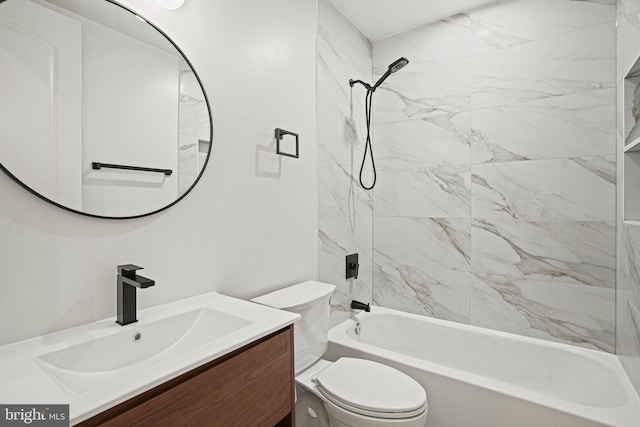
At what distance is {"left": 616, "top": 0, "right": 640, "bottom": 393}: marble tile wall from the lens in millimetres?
1347

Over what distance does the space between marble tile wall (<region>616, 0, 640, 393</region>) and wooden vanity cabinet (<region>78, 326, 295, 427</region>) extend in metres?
1.49

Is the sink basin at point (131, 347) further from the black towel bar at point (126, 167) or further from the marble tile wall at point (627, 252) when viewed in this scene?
the marble tile wall at point (627, 252)

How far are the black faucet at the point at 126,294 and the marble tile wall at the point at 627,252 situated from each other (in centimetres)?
192

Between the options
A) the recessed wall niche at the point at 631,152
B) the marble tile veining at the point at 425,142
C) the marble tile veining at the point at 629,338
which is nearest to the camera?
the marble tile veining at the point at 629,338

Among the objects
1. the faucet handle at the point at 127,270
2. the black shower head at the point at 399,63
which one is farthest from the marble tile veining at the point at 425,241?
the faucet handle at the point at 127,270

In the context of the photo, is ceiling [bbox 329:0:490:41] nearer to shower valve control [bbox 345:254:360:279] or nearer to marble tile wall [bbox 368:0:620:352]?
marble tile wall [bbox 368:0:620:352]

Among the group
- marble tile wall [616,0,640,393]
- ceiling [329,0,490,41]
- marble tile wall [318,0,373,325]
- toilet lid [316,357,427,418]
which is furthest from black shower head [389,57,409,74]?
toilet lid [316,357,427,418]

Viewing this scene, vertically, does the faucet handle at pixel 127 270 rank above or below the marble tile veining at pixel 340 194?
below

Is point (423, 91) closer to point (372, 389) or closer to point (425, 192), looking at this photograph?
point (425, 192)

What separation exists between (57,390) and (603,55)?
8.74 feet

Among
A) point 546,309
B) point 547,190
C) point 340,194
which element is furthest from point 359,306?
point 547,190

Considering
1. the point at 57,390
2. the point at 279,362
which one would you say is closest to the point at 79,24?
the point at 57,390

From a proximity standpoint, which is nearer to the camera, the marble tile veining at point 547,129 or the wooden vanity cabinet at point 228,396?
the wooden vanity cabinet at point 228,396

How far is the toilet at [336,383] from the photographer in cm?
126
